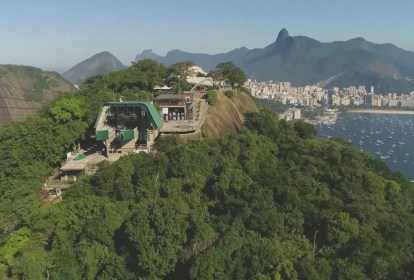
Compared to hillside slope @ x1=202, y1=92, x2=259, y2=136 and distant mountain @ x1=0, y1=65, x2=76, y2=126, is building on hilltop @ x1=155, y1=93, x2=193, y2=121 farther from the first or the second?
distant mountain @ x1=0, y1=65, x2=76, y2=126

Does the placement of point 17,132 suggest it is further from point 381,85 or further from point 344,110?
point 381,85

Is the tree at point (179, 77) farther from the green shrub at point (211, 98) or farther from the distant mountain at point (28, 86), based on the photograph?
the distant mountain at point (28, 86)

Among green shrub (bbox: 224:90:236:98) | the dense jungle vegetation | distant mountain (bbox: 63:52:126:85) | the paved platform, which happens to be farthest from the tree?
distant mountain (bbox: 63:52:126:85)

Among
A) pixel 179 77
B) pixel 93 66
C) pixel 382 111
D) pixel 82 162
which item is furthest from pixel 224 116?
pixel 93 66

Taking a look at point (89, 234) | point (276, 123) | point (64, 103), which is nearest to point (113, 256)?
point (89, 234)

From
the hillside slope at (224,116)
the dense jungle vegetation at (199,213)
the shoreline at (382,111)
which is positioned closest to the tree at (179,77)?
the hillside slope at (224,116)
